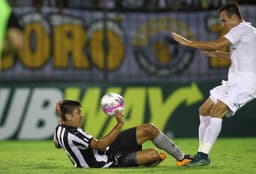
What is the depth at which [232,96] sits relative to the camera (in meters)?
11.6

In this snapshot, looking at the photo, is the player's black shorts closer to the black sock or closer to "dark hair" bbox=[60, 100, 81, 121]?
"dark hair" bbox=[60, 100, 81, 121]

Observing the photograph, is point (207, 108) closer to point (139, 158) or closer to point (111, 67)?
point (139, 158)

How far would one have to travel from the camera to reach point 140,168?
1108 cm

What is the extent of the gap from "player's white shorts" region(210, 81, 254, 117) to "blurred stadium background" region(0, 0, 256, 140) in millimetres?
5419

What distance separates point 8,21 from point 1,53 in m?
0.31

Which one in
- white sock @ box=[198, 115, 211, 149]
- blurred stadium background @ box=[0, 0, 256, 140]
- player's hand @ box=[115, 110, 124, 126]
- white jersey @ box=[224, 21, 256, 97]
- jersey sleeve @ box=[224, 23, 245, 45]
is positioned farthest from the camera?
blurred stadium background @ box=[0, 0, 256, 140]

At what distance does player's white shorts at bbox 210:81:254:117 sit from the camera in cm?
1154

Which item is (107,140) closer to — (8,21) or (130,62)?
(8,21)

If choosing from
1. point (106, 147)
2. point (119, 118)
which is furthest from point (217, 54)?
point (106, 147)

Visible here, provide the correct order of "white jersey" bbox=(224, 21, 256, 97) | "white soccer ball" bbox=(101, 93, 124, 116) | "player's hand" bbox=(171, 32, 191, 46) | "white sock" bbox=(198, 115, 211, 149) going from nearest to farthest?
"white soccer ball" bbox=(101, 93, 124, 116)
"player's hand" bbox=(171, 32, 191, 46)
"white jersey" bbox=(224, 21, 256, 97)
"white sock" bbox=(198, 115, 211, 149)

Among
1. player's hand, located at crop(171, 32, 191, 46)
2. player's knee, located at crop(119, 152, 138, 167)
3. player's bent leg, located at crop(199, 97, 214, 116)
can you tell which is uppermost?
player's hand, located at crop(171, 32, 191, 46)

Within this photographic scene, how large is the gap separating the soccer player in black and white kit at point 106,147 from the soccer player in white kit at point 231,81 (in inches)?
17.3

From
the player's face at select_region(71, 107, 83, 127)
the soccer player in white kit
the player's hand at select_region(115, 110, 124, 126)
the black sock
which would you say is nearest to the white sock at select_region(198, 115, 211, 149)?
the soccer player in white kit

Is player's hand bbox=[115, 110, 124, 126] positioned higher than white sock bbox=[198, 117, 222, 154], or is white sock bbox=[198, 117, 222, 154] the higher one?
player's hand bbox=[115, 110, 124, 126]
